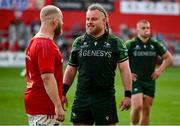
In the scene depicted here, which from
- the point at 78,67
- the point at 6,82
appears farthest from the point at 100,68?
the point at 6,82

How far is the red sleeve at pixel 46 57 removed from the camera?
25.7 feet

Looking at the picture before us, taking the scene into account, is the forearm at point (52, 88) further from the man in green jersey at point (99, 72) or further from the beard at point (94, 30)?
the beard at point (94, 30)

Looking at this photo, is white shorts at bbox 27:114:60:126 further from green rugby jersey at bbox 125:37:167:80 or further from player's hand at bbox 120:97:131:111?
green rugby jersey at bbox 125:37:167:80

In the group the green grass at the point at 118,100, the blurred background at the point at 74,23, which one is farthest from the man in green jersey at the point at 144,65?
the blurred background at the point at 74,23

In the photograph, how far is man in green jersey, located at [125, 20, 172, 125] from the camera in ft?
44.2

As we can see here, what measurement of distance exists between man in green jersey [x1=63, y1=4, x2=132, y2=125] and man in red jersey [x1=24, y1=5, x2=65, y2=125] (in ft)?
3.14

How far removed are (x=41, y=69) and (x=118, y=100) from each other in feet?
40.7

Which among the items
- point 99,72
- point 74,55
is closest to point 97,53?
point 99,72

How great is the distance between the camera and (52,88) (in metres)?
7.82

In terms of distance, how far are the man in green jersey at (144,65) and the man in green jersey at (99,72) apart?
14.3 ft

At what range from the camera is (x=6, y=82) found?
25.4 meters

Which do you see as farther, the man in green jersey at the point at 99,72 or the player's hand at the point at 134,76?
the player's hand at the point at 134,76

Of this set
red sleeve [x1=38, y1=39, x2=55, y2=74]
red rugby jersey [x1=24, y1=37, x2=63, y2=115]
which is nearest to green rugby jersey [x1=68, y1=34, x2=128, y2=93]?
red rugby jersey [x1=24, y1=37, x2=63, y2=115]

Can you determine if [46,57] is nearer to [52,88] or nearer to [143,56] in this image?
[52,88]
